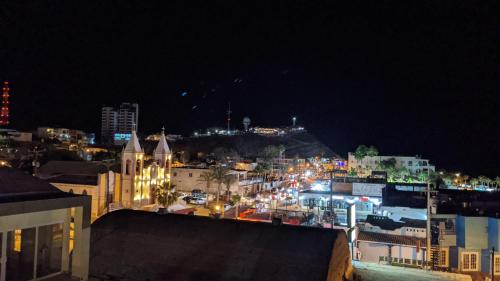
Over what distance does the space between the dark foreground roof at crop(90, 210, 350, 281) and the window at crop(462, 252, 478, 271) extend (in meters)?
10.6

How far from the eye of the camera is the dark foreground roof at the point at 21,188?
7.24m

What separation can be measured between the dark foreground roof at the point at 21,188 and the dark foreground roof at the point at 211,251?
692cm

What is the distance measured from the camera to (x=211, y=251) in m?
14.4

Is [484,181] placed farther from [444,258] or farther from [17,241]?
[17,241]

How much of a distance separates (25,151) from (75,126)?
78956 millimetres

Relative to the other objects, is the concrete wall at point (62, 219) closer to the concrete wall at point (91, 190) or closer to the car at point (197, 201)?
the concrete wall at point (91, 190)

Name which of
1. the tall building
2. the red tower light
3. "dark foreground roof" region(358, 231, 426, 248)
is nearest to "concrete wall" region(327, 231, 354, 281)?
"dark foreground roof" region(358, 231, 426, 248)

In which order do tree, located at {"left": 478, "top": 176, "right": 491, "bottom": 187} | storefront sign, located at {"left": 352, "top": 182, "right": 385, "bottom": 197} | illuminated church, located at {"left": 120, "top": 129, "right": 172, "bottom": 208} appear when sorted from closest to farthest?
1. storefront sign, located at {"left": 352, "top": 182, "right": 385, "bottom": 197}
2. illuminated church, located at {"left": 120, "top": 129, "right": 172, "bottom": 208}
3. tree, located at {"left": 478, "top": 176, "right": 491, "bottom": 187}

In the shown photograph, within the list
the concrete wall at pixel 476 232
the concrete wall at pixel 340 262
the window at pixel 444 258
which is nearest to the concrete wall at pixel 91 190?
the concrete wall at pixel 340 262

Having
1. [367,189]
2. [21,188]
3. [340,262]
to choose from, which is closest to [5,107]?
[367,189]

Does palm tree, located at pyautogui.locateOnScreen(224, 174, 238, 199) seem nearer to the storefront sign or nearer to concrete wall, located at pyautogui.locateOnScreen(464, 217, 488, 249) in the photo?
the storefront sign

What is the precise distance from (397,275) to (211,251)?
8.81 metres

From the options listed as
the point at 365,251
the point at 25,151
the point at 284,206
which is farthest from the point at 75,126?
the point at 365,251

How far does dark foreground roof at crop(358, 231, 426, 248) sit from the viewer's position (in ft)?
70.5
